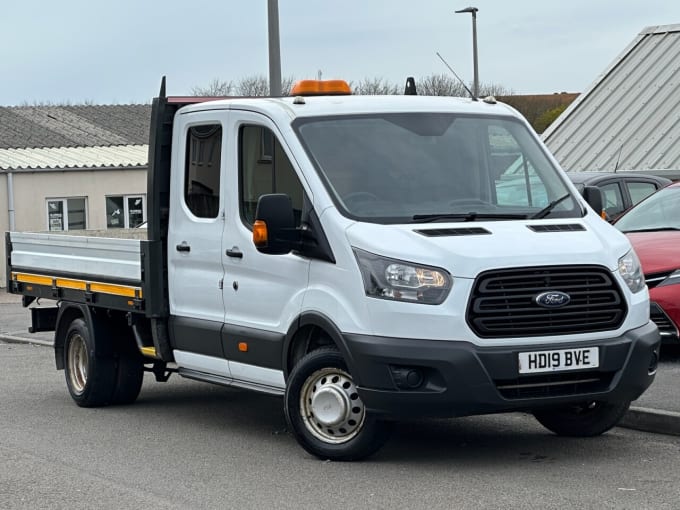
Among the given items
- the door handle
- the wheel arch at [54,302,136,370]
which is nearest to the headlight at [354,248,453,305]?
the door handle

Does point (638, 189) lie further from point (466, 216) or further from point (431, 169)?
point (466, 216)

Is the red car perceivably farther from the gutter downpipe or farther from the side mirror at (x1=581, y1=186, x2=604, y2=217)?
the gutter downpipe

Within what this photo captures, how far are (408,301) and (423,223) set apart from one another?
0.64 metres

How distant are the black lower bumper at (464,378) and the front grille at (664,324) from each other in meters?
3.67

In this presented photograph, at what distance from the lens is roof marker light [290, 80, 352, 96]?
9781 mm

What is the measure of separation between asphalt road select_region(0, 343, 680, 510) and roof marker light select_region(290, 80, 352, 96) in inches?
94.5

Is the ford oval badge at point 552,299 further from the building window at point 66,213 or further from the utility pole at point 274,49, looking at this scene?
the building window at point 66,213

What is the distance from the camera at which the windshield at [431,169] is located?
8406 mm

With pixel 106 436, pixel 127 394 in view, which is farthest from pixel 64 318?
pixel 106 436

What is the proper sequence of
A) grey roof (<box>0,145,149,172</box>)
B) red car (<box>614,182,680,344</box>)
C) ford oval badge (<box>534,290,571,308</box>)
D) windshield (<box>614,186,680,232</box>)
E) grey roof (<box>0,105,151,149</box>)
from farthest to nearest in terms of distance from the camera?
grey roof (<box>0,105,151,149</box>), grey roof (<box>0,145,149,172</box>), windshield (<box>614,186,680,232</box>), red car (<box>614,182,680,344</box>), ford oval badge (<box>534,290,571,308</box>)

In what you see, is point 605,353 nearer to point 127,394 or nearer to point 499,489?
point 499,489

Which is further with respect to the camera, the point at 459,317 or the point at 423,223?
the point at 423,223

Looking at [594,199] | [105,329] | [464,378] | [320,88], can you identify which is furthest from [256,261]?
[105,329]

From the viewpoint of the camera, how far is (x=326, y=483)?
7.68 m
